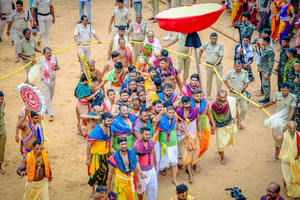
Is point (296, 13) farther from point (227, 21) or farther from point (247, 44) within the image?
point (247, 44)

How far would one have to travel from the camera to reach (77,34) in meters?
11.5

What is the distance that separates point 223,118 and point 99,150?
8.42ft

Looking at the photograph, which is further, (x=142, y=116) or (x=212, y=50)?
(x=212, y=50)

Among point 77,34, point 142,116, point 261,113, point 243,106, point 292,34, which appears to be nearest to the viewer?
point 142,116

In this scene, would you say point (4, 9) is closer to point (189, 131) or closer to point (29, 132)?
point (29, 132)

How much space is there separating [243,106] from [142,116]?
3162 millimetres

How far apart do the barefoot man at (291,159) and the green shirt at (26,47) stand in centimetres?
623

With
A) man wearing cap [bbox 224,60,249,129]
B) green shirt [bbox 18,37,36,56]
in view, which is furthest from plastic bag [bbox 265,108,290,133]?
green shirt [bbox 18,37,36,56]

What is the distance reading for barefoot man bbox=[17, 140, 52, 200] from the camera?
7039 millimetres

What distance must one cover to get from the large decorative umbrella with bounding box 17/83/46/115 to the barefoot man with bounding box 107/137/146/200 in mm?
1641

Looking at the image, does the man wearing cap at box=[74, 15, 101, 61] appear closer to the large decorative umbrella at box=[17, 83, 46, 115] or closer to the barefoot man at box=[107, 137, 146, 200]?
the large decorative umbrella at box=[17, 83, 46, 115]

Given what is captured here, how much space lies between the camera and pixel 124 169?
6863 mm

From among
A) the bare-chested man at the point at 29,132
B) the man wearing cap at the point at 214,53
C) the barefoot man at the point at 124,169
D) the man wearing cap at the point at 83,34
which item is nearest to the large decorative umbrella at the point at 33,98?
the bare-chested man at the point at 29,132

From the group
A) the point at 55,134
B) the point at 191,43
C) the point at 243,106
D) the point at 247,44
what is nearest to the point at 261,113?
the point at 243,106
